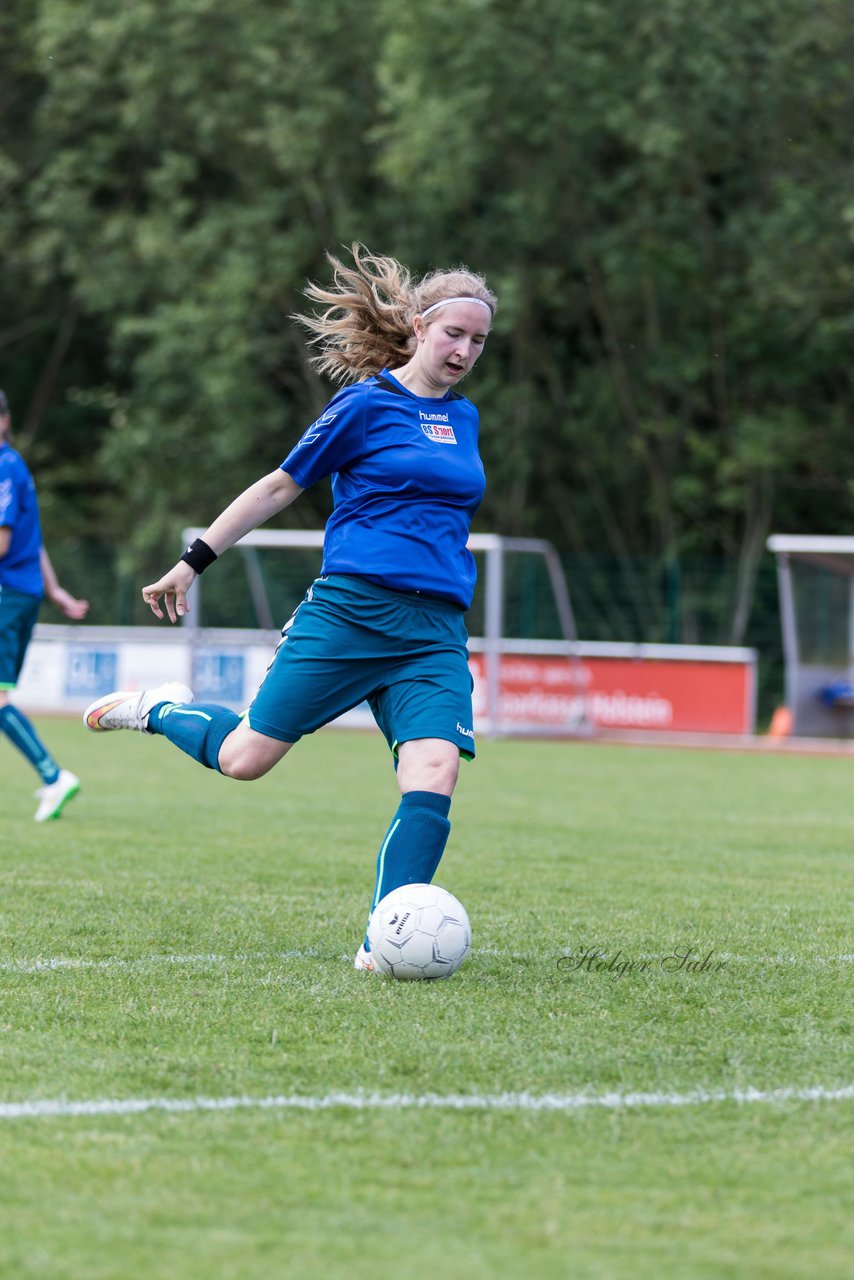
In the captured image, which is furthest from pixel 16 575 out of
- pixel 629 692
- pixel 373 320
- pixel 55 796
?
pixel 629 692

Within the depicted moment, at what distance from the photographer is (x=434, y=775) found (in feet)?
16.8

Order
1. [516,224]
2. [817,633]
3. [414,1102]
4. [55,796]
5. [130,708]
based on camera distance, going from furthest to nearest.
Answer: [516,224] < [817,633] < [55,796] < [130,708] < [414,1102]

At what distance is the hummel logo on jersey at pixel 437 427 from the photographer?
5.27 m

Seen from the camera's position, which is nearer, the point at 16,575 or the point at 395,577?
the point at 395,577

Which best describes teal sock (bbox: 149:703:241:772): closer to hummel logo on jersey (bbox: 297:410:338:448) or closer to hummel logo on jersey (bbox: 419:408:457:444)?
hummel logo on jersey (bbox: 297:410:338:448)

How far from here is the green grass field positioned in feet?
9.14

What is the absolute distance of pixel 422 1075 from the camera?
3803mm

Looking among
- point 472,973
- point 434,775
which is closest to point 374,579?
point 434,775

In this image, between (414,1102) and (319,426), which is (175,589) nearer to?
(319,426)

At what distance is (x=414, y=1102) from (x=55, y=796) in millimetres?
6340

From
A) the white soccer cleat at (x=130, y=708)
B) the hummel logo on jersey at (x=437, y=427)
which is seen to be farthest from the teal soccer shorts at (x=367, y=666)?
the white soccer cleat at (x=130, y=708)

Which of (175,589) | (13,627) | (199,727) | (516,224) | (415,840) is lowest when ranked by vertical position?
(415,840)

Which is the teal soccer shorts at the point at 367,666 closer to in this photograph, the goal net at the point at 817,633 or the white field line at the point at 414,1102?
the white field line at the point at 414,1102

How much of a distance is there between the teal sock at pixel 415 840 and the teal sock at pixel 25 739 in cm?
463
